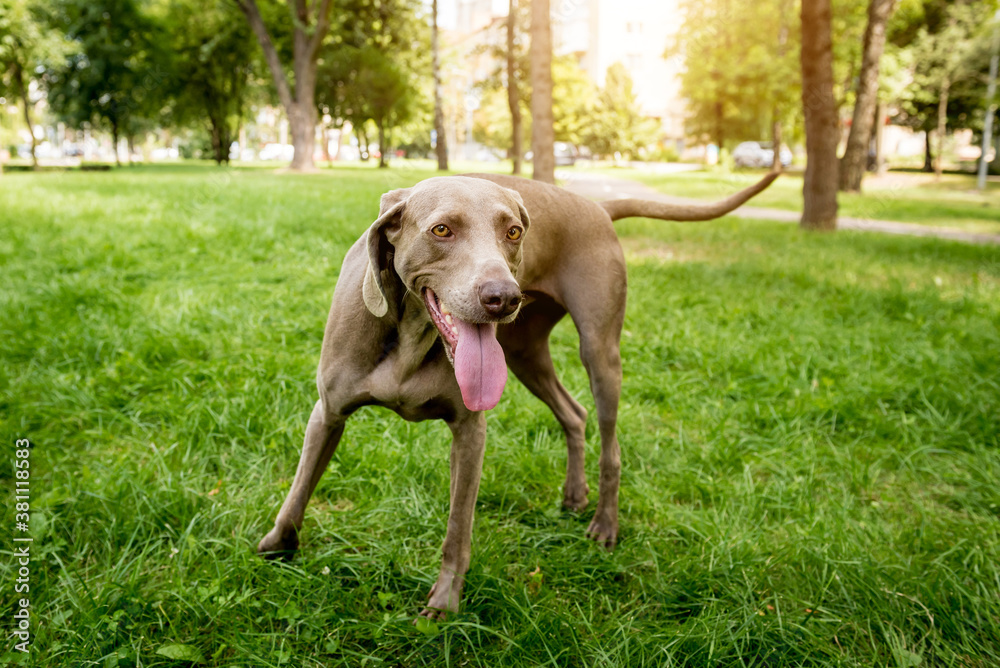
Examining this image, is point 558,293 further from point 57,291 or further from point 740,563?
point 57,291

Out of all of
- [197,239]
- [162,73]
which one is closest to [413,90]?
[162,73]

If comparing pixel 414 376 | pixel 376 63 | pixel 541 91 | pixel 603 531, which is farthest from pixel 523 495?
pixel 376 63

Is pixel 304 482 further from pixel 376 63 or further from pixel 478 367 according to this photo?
pixel 376 63

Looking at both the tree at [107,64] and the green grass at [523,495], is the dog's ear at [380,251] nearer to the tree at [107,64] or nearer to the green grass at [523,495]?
the green grass at [523,495]

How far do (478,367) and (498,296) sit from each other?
0.22 metres

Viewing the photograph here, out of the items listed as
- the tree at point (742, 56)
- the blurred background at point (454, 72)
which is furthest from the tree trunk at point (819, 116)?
the tree at point (742, 56)

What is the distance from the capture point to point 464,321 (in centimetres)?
179

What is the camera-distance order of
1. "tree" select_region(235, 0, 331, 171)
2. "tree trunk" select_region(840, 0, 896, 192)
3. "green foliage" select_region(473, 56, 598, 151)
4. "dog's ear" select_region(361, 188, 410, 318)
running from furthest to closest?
"green foliage" select_region(473, 56, 598, 151) → "tree" select_region(235, 0, 331, 171) → "tree trunk" select_region(840, 0, 896, 192) → "dog's ear" select_region(361, 188, 410, 318)

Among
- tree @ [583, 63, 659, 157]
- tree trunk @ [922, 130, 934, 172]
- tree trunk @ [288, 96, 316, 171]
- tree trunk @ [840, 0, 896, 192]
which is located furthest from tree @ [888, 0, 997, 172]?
tree trunk @ [288, 96, 316, 171]

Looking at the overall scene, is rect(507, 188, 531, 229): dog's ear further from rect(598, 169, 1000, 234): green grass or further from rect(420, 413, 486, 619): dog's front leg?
rect(598, 169, 1000, 234): green grass

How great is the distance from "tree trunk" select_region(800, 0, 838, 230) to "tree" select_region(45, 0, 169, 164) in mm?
32592

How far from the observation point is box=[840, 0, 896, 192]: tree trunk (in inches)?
623

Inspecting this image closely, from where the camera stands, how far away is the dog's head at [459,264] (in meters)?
1.74

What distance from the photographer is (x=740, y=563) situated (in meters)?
2.51
